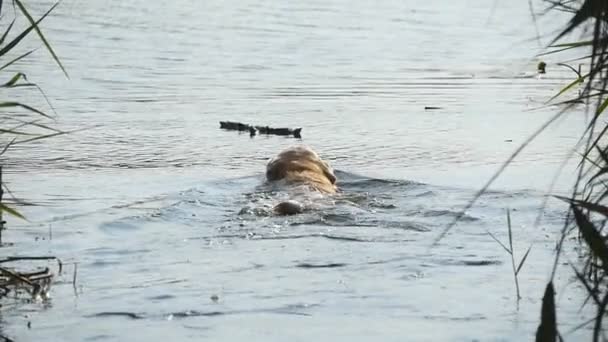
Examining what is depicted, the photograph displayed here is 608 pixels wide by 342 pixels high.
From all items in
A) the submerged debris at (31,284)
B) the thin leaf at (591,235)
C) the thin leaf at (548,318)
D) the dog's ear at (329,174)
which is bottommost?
the dog's ear at (329,174)

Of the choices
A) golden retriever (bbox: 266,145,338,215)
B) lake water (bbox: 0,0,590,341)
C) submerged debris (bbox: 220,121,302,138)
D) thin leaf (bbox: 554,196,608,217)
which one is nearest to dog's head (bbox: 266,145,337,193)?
golden retriever (bbox: 266,145,338,215)

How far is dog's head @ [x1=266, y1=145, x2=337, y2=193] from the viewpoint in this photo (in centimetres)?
909

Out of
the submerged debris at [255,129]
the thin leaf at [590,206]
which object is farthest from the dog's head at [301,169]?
the thin leaf at [590,206]

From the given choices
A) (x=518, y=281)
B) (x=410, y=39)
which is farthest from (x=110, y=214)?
(x=410, y=39)

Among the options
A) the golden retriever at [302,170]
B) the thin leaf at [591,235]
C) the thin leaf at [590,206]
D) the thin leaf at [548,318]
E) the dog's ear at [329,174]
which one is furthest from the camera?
the dog's ear at [329,174]

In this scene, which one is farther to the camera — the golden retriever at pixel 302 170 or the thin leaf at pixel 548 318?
the golden retriever at pixel 302 170

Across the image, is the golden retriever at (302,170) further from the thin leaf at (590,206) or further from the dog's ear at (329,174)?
the thin leaf at (590,206)

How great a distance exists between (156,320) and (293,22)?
57.1ft

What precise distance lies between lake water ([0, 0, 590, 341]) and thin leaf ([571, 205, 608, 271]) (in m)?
1.04

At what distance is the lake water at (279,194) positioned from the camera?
18.1ft

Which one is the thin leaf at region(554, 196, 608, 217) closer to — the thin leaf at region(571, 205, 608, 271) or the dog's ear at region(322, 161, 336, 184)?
the thin leaf at region(571, 205, 608, 271)

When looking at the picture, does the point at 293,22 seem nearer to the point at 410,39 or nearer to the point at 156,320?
the point at 410,39

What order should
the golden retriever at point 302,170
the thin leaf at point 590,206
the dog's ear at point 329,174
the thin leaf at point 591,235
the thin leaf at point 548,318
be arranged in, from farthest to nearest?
the dog's ear at point 329,174
the golden retriever at point 302,170
the thin leaf at point 590,206
the thin leaf at point 591,235
the thin leaf at point 548,318

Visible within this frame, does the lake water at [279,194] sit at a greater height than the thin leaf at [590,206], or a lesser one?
lesser
